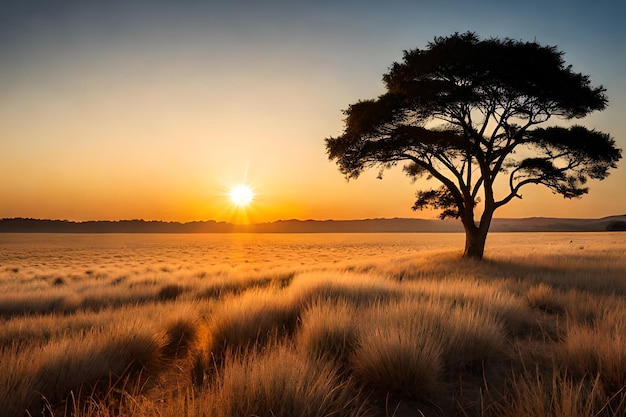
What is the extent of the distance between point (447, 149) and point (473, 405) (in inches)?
569

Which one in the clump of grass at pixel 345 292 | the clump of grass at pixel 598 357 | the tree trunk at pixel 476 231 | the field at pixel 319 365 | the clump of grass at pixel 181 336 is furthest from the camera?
the tree trunk at pixel 476 231

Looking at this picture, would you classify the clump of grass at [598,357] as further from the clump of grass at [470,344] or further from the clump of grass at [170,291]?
the clump of grass at [170,291]

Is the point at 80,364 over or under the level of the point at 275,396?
under

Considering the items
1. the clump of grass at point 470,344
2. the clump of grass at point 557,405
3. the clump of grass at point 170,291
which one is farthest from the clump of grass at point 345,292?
the clump of grass at point 170,291

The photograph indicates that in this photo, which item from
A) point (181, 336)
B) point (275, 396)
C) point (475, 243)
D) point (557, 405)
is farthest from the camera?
point (475, 243)

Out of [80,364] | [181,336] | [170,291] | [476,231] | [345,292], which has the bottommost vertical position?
[170,291]

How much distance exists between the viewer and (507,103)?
15.0 meters

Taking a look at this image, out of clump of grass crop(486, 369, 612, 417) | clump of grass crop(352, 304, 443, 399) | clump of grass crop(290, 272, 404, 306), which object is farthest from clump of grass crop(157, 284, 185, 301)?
clump of grass crop(486, 369, 612, 417)

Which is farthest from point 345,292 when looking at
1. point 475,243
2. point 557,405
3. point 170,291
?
point 475,243

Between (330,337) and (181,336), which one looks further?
(181,336)

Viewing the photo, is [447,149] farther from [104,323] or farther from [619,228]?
[619,228]

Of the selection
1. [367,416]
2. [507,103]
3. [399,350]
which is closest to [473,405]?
[399,350]

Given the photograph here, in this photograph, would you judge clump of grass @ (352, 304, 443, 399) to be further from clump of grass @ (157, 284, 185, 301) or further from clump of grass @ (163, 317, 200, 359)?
clump of grass @ (157, 284, 185, 301)

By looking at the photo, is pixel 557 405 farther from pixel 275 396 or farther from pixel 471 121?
pixel 471 121
